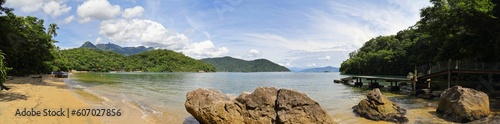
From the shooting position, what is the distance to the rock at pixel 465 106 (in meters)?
14.7

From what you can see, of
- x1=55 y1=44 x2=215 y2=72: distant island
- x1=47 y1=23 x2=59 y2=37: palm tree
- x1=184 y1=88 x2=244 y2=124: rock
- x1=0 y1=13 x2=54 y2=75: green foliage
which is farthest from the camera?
x1=55 y1=44 x2=215 y2=72: distant island

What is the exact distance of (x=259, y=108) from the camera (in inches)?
431

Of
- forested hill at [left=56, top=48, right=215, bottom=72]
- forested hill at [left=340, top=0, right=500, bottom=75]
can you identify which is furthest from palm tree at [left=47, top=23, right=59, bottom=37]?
forested hill at [left=340, top=0, right=500, bottom=75]

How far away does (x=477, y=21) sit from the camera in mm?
24750

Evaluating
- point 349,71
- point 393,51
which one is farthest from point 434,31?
point 349,71

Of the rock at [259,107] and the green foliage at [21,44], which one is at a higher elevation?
the green foliage at [21,44]

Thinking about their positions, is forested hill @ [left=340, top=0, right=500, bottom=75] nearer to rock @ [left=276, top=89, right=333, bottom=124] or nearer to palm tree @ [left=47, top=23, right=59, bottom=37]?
rock @ [left=276, top=89, right=333, bottom=124]

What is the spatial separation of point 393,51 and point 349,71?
3437cm

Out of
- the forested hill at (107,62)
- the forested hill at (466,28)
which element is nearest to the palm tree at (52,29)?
the forested hill at (107,62)

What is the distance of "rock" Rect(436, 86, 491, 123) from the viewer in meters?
14.7

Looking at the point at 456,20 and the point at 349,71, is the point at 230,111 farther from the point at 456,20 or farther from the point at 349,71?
the point at 349,71

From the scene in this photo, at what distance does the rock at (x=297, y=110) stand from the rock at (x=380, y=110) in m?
5.67

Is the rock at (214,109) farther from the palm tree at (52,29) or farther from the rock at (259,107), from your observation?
the palm tree at (52,29)

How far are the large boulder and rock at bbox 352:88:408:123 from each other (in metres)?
5.68
